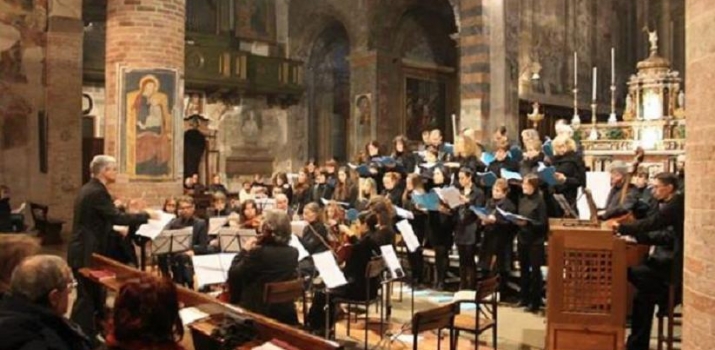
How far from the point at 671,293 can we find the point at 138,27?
8.89 m

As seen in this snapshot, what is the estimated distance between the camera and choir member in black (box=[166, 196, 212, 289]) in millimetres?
8498

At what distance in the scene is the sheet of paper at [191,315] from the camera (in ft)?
14.4

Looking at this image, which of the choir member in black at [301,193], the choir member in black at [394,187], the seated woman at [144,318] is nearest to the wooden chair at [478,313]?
the seated woman at [144,318]

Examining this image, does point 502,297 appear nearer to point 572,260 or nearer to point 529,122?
point 572,260

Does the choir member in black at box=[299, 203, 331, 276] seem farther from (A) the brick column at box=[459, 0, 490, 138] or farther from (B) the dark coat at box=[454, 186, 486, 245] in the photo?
(A) the brick column at box=[459, 0, 490, 138]

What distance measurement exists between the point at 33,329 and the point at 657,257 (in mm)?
4854

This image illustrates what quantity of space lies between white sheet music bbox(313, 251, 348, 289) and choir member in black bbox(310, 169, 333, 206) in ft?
18.3

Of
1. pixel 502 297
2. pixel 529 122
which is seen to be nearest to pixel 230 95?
pixel 529 122

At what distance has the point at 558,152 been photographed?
838 centimetres

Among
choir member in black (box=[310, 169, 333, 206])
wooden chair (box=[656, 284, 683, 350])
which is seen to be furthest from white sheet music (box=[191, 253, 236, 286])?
choir member in black (box=[310, 169, 333, 206])

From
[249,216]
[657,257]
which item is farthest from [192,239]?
[657,257]

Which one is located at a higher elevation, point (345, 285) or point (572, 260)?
point (572, 260)

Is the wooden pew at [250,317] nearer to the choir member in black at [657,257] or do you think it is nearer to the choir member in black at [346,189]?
the choir member in black at [657,257]

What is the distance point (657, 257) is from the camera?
5816 mm
